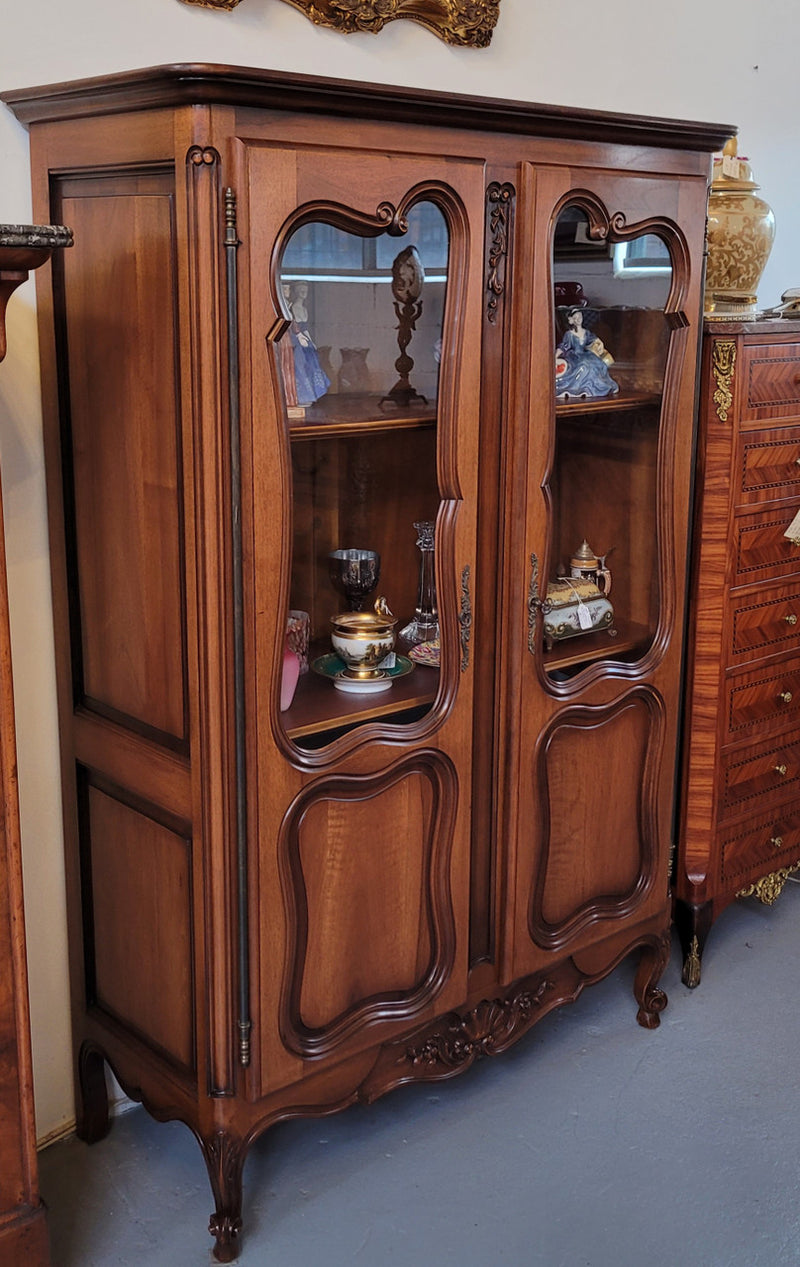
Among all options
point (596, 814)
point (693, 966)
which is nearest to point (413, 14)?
point (596, 814)

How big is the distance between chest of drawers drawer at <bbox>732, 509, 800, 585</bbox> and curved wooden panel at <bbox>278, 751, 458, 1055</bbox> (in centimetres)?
84

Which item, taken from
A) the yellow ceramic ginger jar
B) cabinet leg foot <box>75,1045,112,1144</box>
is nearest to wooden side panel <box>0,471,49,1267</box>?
cabinet leg foot <box>75,1045,112,1144</box>

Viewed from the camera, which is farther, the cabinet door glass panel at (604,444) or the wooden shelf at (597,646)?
the wooden shelf at (597,646)

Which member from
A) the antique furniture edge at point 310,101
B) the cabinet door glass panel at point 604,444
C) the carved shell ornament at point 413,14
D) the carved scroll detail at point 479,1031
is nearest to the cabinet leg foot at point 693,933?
the carved scroll detail at point 479,1031

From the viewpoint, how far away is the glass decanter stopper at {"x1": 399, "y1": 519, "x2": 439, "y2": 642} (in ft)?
6.18

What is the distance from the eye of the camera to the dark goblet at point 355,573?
1.89 meters

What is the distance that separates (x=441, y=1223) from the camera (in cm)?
193

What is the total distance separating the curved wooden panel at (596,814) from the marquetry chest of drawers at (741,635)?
26cm

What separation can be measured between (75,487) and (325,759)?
524mm

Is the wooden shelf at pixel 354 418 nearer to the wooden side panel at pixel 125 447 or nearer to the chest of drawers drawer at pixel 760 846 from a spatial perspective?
the wooden side panel at pixel 125 447

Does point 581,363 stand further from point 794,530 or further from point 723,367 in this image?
point 794,530

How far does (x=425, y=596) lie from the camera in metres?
1.92

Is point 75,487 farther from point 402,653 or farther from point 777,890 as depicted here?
point 777,890

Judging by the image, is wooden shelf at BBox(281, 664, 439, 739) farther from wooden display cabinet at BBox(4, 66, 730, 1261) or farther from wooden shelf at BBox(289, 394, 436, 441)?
wooden shelf at BBox(289, 394, 436, 441)
